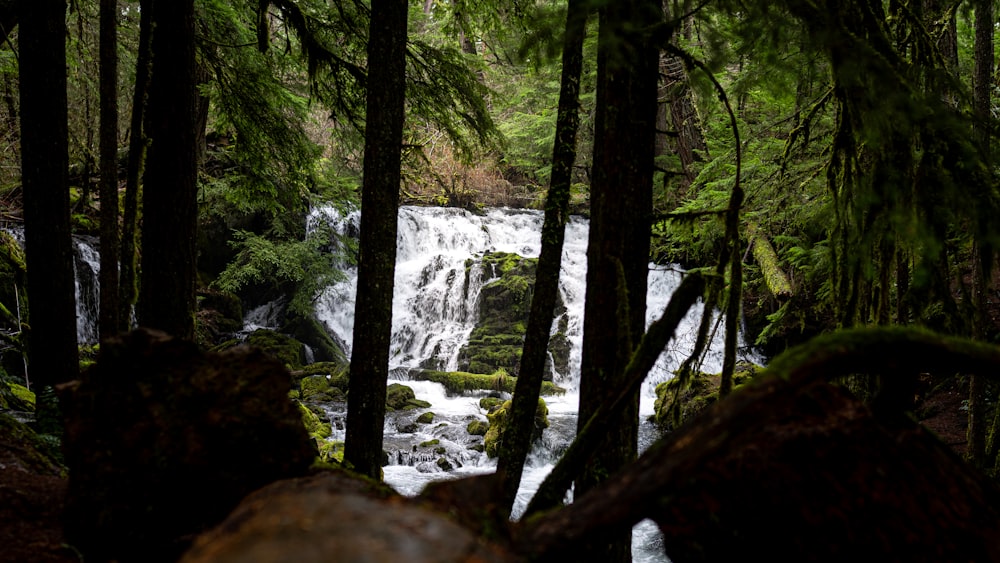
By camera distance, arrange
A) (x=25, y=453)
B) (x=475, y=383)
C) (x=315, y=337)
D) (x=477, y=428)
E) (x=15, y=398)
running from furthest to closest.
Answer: (x=315, y=337) → (x=475, y=383) → (x=477, y=428) → (x=15, y=398) → (x=25, y=453)

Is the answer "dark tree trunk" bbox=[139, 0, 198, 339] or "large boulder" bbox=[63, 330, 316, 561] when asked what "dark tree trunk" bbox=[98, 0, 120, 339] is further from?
"large boulder" bbox=[63, 330, 316, 561]

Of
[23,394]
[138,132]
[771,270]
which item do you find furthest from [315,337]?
[771,270]

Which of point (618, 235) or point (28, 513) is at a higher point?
point (618, 235)

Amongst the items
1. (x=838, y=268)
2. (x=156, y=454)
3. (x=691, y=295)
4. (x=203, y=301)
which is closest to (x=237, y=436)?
(x=156, y=454)

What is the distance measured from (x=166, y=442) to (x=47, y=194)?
203 inches

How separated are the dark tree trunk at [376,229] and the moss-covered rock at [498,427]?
218 inches

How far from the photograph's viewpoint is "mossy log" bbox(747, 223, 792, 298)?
1107 cm

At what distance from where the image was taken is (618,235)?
10.4ft

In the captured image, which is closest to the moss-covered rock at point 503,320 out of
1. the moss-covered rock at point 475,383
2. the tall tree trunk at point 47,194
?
the moss-covered rock at point 475,383

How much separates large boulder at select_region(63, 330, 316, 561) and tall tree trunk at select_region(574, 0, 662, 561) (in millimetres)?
1710

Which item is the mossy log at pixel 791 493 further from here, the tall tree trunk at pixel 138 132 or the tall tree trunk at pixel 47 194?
the tall tree trunk at pixel 138 132

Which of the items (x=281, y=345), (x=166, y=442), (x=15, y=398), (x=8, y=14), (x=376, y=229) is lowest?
(x=281, y=345)

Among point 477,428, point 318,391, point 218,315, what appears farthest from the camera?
point 218,315

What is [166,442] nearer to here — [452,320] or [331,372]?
[331,372]
